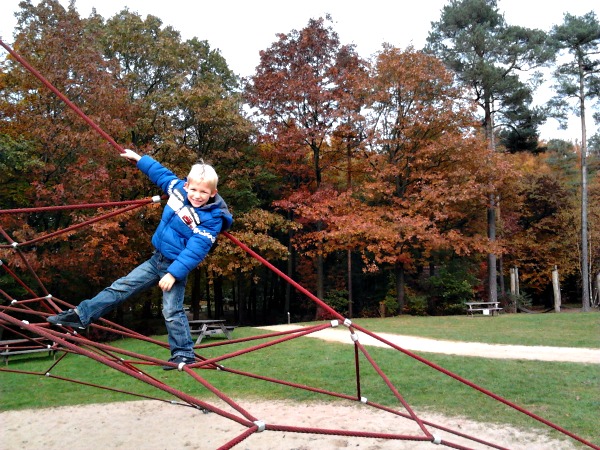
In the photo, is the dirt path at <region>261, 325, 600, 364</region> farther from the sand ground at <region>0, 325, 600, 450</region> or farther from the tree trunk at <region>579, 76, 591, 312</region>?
the tree trunk at <region>579, 76, 591, 312</region>

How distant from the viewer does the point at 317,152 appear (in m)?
21.7

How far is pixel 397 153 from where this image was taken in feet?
68.8

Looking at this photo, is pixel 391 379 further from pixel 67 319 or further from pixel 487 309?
pixel 487 309

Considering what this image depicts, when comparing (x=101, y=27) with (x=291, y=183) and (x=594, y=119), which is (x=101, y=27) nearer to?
(x=291, y=183)

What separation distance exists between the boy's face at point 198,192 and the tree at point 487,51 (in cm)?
2008

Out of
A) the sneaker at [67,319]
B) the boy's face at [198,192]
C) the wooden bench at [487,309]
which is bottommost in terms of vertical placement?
the wooden bench at [487,309]

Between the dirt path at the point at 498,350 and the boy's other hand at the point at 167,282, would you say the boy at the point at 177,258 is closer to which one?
the boy's other hand at the point at 167,282

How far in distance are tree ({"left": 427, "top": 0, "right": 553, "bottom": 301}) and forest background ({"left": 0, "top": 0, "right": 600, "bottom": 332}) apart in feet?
0.29

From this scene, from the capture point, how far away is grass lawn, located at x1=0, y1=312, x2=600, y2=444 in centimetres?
674

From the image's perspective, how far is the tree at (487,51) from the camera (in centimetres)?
2255

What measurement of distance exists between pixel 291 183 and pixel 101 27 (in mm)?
9516

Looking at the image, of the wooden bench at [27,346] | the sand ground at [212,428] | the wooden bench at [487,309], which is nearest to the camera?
the wooden bench at [27,346]

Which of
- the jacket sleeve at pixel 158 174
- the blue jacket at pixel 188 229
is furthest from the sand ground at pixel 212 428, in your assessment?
the jacket sleeve at pixel 158 174

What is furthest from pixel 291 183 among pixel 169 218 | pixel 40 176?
pixel 169 218
